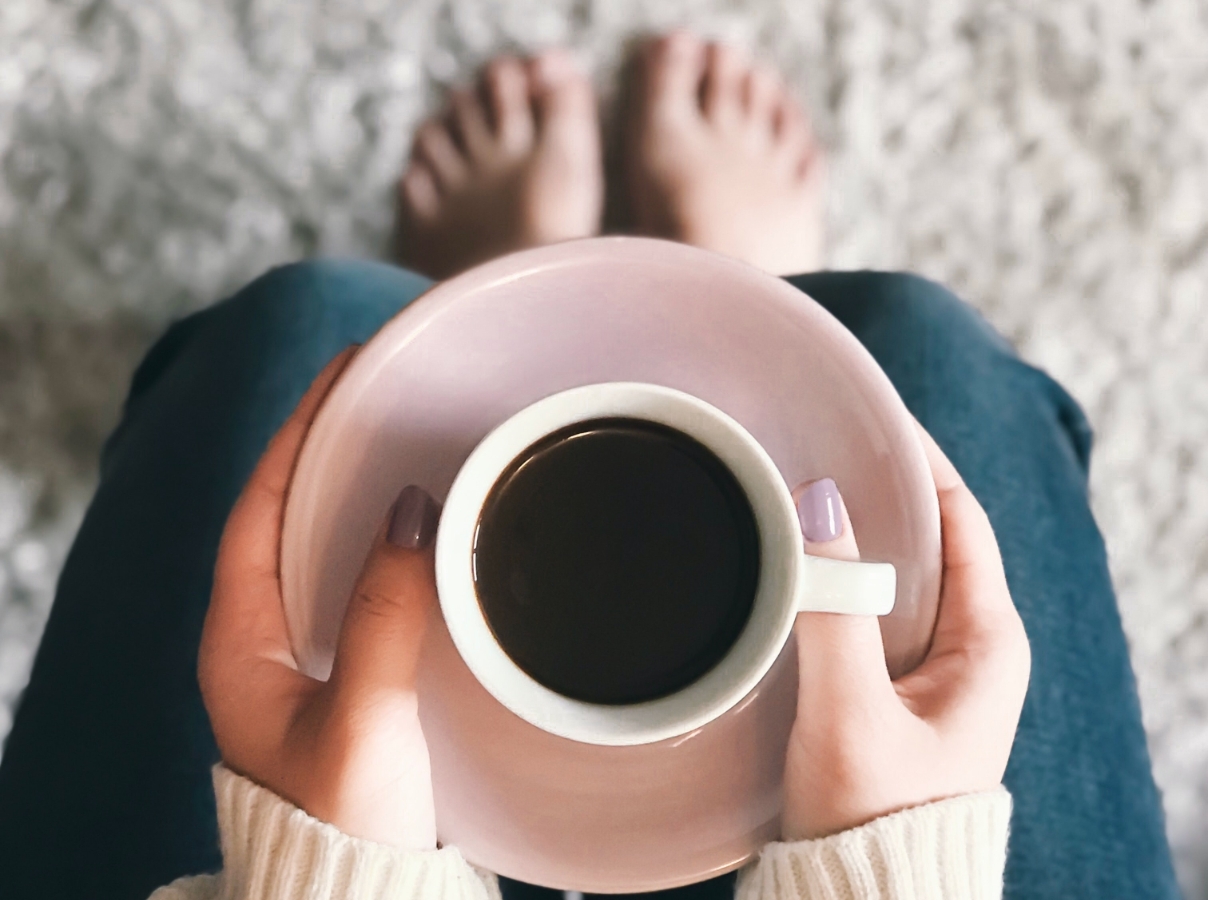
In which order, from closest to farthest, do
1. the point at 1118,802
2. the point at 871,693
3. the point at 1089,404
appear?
the point at 871,693 → the point at 1118,802 → the point at 1089,404

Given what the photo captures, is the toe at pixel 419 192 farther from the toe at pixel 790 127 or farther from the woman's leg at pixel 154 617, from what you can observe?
the toe at pixel 790 127

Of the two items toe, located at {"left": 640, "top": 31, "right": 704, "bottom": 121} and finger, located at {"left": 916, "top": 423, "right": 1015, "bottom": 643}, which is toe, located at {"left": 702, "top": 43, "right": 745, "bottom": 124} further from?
finger, located at {"left": 916, "top": 423, "right": 1015, "bottom": 643}

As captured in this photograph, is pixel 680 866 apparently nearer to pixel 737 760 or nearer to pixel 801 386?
pixel 737 760

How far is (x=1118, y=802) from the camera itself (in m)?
0.63

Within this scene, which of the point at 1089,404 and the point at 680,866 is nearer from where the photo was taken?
the point at 680,866

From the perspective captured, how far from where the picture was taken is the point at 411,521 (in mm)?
422

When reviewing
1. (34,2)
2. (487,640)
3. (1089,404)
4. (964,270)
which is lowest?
(487,640)

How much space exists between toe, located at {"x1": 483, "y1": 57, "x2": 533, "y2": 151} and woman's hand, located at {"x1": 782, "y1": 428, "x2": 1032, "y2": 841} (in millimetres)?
687

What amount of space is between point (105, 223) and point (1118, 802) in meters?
1.01

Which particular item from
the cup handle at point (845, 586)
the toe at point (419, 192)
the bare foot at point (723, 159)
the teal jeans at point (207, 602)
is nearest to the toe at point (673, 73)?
the bare foot at point (723, 159)

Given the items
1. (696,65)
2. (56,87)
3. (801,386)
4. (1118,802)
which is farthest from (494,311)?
(56,87)

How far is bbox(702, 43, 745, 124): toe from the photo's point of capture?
1.04 meters

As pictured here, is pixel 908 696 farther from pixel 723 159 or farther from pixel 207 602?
pixel 723 159

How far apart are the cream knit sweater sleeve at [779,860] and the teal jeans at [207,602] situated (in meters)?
0.18
